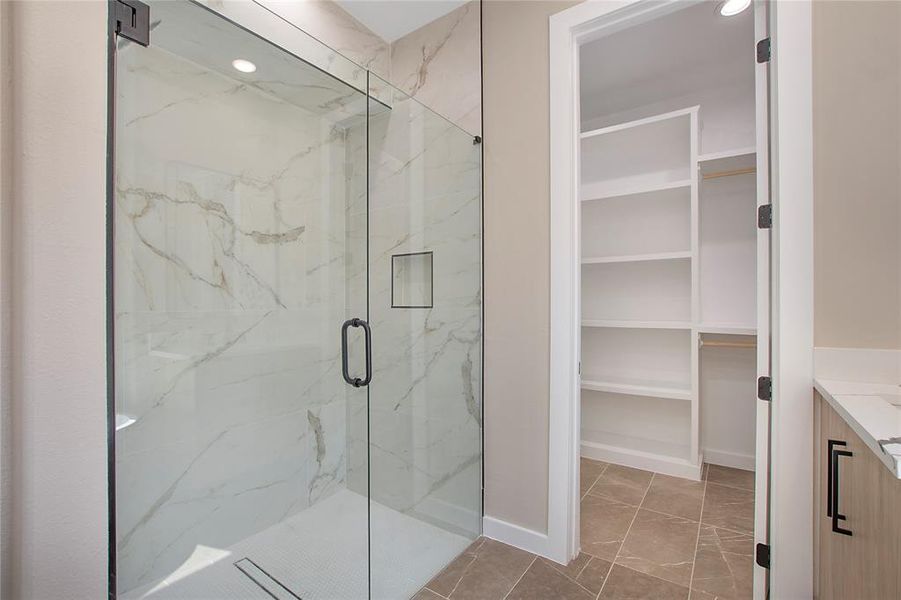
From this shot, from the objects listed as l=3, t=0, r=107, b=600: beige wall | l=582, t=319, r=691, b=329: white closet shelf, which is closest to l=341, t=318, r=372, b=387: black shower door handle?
l=3, t=0, r=107, b=600: beige wall

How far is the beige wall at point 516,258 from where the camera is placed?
6.16 ft

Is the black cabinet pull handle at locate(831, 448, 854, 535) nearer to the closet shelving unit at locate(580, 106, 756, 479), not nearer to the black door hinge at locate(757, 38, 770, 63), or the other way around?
the black door hinge at locate(757, 38, 770, 63)

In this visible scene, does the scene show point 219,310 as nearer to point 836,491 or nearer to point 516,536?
point 516,536

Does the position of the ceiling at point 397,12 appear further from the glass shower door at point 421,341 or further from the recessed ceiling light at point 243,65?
the recessed ceiling light at point 243,65

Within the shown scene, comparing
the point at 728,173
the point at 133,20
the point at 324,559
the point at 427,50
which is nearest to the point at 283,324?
the point at 324,559

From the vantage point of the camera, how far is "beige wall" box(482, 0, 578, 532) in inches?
73.9

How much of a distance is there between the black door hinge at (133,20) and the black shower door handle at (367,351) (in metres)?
1.08

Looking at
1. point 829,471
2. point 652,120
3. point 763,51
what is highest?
point 652,120

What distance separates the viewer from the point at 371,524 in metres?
1.62

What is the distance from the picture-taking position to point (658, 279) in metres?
2.98

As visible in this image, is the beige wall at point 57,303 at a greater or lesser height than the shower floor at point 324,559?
greater

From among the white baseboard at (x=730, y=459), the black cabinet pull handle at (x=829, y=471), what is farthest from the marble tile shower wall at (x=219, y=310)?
the white baseboard at (x=730, y=459)

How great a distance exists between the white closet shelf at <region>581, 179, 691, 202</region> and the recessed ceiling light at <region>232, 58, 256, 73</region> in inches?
88.6

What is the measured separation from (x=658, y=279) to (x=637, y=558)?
1862mm
